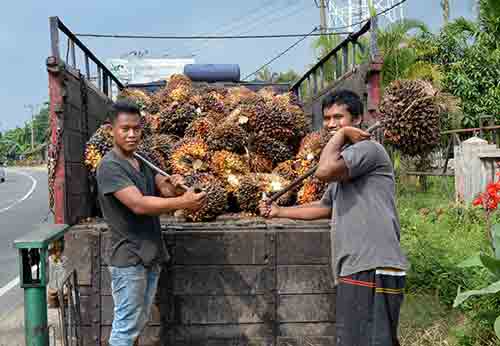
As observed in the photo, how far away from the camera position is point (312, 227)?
3322mm

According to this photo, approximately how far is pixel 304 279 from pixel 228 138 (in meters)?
1.53

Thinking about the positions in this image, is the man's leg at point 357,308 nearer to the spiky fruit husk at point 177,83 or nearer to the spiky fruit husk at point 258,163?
the spiky fruit husk at point 258,163

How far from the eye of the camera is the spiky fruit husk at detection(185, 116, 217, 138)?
4.53m

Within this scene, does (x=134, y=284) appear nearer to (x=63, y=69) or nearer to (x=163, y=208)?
(x=163, y=208)

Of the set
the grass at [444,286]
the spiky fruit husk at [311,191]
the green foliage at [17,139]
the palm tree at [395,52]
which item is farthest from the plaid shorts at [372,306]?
the green foliage at [17,139]

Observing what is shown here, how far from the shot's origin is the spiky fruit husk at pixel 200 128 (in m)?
4.53

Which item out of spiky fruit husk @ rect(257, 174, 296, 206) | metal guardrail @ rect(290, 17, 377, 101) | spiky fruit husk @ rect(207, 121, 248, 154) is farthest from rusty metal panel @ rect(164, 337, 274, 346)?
metal guardrail @ rect(290, 17, 377, 101)

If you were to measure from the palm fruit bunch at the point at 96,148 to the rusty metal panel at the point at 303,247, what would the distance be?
57.2 inches

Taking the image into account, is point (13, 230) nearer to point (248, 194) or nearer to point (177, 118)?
point (177, 118)

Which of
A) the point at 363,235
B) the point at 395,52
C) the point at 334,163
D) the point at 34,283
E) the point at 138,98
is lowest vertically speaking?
the point at 34,283

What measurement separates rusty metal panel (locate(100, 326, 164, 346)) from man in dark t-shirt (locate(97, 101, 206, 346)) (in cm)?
30

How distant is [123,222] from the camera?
2.85 meters

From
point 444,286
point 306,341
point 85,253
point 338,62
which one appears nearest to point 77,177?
point 85,253

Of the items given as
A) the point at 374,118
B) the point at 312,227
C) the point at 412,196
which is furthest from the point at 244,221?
the point at 412,196
